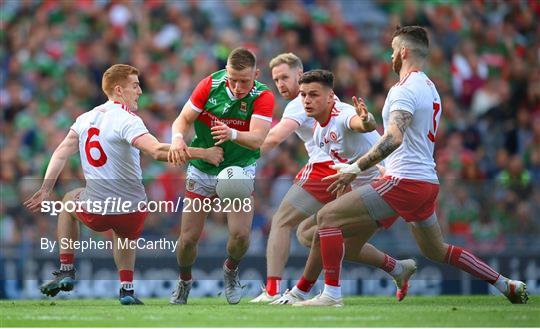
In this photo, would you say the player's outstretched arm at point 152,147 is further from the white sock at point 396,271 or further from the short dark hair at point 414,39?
the white sock at point 396,271

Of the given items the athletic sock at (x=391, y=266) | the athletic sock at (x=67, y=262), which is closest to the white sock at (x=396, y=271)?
Answer: the athletic sock at (x=391, y=266)

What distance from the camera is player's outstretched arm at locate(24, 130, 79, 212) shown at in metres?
Answer: 11.3

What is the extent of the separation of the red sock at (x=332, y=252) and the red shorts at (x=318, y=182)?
5.48 feet

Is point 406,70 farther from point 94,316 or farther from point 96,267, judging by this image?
point 96,267

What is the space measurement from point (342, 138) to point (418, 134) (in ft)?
3.61

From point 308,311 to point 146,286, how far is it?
5.07m

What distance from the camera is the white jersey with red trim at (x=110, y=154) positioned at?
11258mm

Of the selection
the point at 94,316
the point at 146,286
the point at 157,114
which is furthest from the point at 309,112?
the point at 157,114

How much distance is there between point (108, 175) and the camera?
11.5 meters

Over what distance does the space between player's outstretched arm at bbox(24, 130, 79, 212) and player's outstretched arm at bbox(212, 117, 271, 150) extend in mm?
1283

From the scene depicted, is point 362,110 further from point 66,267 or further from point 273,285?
point 66,267

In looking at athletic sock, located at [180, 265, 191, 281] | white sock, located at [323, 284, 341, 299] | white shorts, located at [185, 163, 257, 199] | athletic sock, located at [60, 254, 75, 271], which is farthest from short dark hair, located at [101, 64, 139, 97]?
white sock, located at [323, 284, 341, 299]

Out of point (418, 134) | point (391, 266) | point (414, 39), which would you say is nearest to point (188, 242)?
point (391, 266)

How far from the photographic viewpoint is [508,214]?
1569cm
